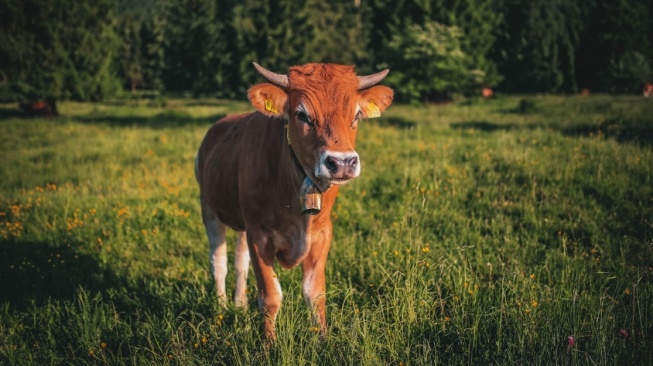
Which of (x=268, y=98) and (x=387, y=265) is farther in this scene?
(x=387, y=265)

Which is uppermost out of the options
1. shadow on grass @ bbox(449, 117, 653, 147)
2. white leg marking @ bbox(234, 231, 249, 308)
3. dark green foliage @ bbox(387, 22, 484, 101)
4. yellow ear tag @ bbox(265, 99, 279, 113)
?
dark green foliage @ bbox(387, 22, 484, 101)

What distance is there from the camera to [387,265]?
164 inches

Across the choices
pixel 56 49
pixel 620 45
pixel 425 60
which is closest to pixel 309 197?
pixel 56 49

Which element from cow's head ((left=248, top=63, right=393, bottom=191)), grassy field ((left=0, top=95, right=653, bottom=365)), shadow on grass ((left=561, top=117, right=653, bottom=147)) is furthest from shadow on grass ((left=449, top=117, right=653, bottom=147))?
cow's head ((left=248, top=63, right=393, bottom=191))

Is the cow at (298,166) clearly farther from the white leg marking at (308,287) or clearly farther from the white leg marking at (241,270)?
the white leg marking at (241,270)

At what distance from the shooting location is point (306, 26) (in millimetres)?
36000

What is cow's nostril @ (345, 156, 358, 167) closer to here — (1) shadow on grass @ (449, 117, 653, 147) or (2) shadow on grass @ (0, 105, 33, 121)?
(1) shadow on grass @ (449, 117, 653, 147)

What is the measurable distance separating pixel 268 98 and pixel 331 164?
814 mm

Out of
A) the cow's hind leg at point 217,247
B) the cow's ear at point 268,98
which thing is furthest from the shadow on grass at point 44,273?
the cow's ear at point 268,98

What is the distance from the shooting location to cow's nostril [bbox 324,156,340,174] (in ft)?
8.45

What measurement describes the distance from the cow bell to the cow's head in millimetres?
44

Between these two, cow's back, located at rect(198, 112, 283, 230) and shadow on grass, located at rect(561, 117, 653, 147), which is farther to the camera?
shadow on grass, located at rect(561, 117, 653, 147)

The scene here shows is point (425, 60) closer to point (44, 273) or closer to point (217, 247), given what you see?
point (217, 247)

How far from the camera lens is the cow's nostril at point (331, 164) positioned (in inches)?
101
